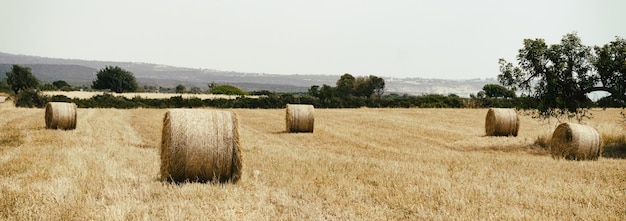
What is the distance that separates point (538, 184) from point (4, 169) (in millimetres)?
9669

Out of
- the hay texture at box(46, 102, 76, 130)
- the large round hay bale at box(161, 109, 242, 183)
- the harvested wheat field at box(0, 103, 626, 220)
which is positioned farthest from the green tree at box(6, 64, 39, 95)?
the large round hay bale at box(161, 109, 242, 183)

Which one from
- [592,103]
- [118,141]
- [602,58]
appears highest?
[602,58]

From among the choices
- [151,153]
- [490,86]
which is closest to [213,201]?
[151,153]

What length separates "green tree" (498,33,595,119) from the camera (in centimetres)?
1753

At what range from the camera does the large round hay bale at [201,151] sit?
8.91 metres

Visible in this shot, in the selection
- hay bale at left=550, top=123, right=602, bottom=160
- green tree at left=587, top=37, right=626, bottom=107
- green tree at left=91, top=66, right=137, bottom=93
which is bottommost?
green tree at left=91, top=66, right=137, bottom=93

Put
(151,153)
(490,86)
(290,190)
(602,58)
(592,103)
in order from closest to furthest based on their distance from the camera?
(290,190) → (151,153) → (602,58) → (592,103) → (490,86)

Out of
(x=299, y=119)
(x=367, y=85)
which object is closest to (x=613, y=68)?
(x=299, y=119)

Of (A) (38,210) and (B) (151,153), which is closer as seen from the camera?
(A) (38,210)

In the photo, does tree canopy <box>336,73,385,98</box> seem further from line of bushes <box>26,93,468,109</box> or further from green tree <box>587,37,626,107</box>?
green tree <box>587,37,626,107</box>

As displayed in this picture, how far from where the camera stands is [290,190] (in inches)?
335

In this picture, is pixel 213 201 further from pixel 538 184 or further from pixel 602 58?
pixel 602 58

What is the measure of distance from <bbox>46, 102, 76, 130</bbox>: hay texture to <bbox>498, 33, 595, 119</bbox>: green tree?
16673 mm

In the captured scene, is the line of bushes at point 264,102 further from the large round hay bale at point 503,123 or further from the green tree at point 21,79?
the large round hay bale at point 503,123
